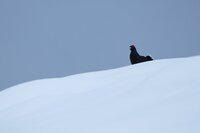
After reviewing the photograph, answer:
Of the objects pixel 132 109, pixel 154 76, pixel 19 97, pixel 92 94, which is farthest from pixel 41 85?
pixel 132 109

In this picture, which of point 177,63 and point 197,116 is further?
point 177,63

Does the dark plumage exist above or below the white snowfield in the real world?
below

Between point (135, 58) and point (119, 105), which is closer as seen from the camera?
point (119, 105)

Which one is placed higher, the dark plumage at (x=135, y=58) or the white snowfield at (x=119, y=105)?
the white snowfield at (x=119, y=105)

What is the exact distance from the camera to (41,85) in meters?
4.21

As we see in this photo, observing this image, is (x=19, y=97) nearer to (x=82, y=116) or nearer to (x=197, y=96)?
(x=82, y=116)

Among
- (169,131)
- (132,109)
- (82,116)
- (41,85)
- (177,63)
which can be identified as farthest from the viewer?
(41,85)

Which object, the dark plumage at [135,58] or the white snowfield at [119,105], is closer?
the white snowfield at [119,105]

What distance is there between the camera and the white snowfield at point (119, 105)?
197 centimetres

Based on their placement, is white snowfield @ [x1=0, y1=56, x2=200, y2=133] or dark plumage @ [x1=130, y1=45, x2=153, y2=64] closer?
white snowfield @ [x1=0, y1=56, x2=200, y2=133]

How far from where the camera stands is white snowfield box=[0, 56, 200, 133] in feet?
6.47

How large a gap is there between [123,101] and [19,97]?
71.8 inches

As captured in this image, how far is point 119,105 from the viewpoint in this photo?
247 cm

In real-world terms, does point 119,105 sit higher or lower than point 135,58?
higher
